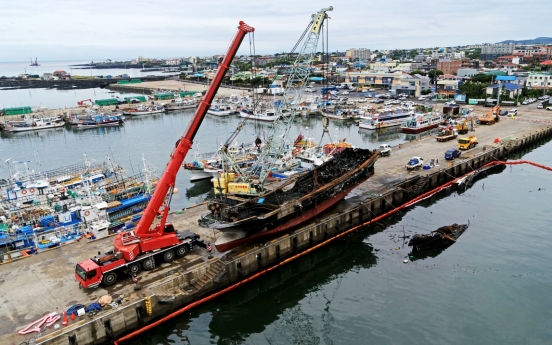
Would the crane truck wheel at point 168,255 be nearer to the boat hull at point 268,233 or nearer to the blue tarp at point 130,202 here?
the boat hull at point 268,233

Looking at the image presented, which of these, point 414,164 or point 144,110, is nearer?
point 414,164

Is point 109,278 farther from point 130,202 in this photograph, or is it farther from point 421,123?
point 421,123

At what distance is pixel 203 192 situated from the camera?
144 feet

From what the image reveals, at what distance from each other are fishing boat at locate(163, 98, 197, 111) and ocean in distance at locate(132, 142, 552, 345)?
89.2 meters

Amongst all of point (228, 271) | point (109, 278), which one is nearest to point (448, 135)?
point (228, 271)

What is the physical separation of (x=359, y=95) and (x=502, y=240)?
9257 cm

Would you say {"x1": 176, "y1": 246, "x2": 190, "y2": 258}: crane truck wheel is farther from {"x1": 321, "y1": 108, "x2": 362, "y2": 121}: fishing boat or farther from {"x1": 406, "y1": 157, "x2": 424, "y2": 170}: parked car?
{"x1": 321, "y1": 108, "x2": 362, "y2": 121}: fishing boat

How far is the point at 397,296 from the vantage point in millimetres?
22922

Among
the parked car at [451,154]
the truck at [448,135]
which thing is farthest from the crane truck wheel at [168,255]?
the truck at [448,135]

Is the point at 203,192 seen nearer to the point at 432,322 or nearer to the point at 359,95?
the point at 432,322

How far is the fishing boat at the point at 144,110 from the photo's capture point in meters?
104

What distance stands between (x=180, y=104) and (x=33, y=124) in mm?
37315

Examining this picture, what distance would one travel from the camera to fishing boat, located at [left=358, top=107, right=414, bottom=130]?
253 feet

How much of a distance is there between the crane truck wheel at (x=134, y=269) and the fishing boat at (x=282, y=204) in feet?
15.7
